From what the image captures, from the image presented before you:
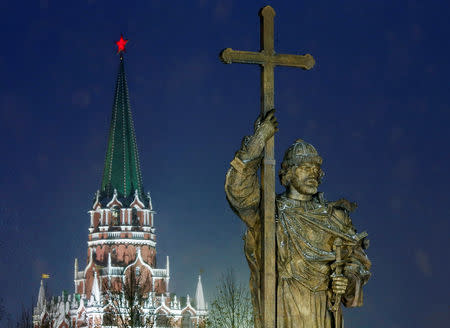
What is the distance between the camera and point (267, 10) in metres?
8.91

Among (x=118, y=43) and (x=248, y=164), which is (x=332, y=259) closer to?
(x=248, y=164)

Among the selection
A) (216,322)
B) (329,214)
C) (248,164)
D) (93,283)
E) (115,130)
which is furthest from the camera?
(115,130)

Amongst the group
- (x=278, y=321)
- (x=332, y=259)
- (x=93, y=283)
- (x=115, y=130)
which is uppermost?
(x=115, y=130)

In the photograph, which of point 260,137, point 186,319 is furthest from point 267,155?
point 186,319

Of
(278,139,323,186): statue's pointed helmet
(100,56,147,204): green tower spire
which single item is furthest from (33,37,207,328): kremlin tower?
(278,139,323,186): statue's pointed helmet

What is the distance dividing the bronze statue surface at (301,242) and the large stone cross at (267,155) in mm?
115

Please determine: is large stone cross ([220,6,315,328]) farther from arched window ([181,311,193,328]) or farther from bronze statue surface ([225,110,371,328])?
arched window ([181,311,193,328])

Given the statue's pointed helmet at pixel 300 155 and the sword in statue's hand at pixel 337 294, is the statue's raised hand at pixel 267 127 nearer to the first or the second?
the statue's pointed helmet at pixel 300 155

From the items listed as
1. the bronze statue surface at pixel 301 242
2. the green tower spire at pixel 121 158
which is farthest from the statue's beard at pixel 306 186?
the green tower spire at pixel 121 158

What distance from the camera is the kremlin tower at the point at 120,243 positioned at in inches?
3912

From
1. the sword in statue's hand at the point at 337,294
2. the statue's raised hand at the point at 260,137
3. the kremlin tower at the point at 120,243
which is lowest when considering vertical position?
the sword in statue's hand at the point at 337,294

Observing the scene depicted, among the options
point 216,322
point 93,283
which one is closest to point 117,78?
point 93,283

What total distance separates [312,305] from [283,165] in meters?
1.32

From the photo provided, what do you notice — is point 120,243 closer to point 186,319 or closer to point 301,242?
point 186,319
